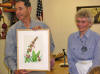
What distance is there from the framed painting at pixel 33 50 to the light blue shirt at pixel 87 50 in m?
0.33

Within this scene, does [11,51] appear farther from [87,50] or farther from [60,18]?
[60,18]

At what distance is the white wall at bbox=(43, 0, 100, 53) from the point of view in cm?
752

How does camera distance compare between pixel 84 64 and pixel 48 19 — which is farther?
pixel 48 19

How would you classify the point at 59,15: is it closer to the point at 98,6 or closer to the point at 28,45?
the point at 98,6

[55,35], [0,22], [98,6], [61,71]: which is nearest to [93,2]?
[98,6]

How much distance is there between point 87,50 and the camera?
2.08 meters

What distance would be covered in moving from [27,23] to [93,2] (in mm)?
5672

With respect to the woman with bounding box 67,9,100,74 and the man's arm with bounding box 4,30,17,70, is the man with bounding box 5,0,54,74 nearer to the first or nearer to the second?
the man's arm with bounding box 4,30,17,70

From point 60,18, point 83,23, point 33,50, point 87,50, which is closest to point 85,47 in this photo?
point 87,50

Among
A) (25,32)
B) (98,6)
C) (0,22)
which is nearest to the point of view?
(25,32)

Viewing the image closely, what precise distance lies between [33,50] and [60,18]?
224 inches

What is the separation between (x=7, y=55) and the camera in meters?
2.03

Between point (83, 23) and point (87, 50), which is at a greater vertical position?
point (83, 23)

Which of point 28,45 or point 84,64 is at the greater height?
point 28,45
